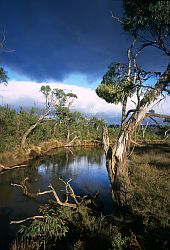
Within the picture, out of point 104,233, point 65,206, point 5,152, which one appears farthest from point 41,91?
point 104,233

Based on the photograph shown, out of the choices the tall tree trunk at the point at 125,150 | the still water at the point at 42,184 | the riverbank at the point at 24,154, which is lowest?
the still water at the point at 42,184

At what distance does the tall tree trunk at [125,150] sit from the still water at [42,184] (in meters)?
2.28

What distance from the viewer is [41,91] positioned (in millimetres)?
34625

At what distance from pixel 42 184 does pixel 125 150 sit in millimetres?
8974

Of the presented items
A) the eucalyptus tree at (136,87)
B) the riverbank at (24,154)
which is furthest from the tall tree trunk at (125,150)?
the riverbank at (24,154)

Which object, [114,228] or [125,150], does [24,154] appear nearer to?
[125,150]

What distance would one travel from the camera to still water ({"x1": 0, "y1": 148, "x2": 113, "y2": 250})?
10789mm

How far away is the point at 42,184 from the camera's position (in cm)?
1633

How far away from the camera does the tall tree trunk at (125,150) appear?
28.4 feet

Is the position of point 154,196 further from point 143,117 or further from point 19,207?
point 19,207

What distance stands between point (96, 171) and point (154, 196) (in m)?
13.7

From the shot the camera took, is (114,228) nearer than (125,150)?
Yes

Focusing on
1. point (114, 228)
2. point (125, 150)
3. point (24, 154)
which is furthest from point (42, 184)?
point (114, 228)

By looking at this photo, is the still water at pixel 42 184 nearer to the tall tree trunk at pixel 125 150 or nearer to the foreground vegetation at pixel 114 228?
the foreground vegetation at pixel 114 228
